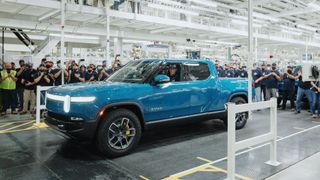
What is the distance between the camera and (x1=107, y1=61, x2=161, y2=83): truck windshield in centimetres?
490

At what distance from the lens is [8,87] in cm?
862

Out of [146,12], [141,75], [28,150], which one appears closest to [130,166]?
[141,75]

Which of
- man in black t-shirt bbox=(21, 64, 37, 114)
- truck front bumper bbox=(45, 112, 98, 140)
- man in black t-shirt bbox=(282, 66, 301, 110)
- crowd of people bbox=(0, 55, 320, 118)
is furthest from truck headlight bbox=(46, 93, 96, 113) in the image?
man in black t-shirt bbox=(282, 66, 301, 110)

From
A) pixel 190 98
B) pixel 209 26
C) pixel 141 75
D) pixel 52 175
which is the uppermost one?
pixel 209 26

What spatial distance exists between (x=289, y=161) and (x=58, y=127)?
376 centimetres

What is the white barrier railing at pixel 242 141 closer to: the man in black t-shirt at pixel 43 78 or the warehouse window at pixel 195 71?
the warehouse window at pixel 195 71

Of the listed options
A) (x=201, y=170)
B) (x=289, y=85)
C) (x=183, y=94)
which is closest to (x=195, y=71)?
(x=183, y=94)

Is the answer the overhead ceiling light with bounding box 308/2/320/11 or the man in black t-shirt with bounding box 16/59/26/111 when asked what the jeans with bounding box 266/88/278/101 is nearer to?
the overhead ceiling light with bounding box 308/2/320/11

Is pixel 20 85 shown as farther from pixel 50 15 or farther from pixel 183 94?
pixel 183 94

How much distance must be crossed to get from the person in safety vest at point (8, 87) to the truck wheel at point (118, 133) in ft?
19.5

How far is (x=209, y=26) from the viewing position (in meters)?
14.4

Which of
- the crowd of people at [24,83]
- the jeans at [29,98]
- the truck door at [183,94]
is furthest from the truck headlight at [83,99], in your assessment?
the jeans at [29,98]

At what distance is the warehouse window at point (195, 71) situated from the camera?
5438mm

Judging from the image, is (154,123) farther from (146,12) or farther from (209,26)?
(209,26)
